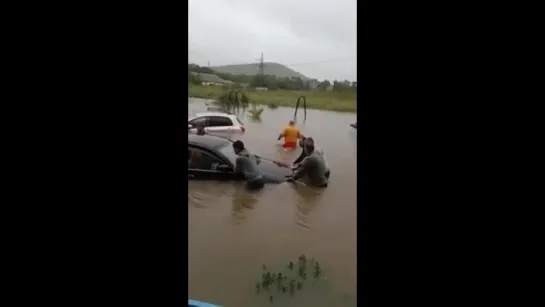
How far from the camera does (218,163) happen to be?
127 cm

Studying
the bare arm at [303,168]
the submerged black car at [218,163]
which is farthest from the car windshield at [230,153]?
the bare arm at [303,168]

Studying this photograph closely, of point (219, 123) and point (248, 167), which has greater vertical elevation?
point (219, 123)

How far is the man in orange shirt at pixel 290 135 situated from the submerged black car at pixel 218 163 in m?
0.06

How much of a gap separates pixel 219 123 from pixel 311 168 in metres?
0.30

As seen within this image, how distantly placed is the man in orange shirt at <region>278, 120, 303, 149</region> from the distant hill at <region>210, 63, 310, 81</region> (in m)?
0.14

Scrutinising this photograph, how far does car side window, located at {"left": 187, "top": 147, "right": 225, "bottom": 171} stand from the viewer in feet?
3.68

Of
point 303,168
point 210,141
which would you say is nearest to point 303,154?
point 303,168

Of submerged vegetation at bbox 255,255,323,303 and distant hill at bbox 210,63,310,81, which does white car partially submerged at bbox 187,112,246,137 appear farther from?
submerged vegetation at bbox 255,255,323,303

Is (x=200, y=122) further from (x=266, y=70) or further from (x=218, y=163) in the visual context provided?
(x=266, y=70)
